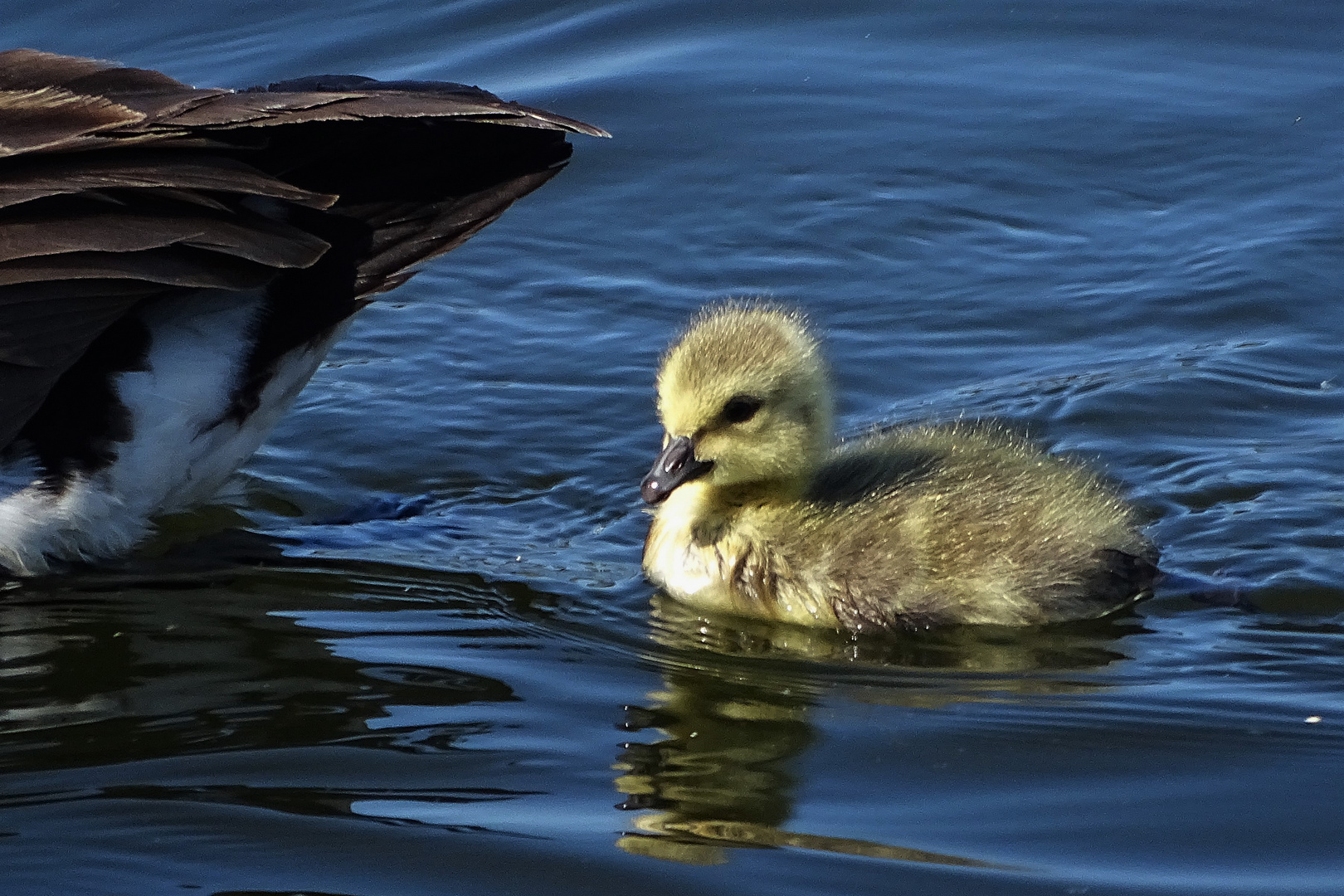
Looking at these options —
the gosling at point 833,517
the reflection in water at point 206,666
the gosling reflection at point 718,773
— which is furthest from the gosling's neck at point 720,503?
the gosling reflection at point 718,773

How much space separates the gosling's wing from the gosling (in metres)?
0.63

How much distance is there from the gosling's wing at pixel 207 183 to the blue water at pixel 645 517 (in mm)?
672

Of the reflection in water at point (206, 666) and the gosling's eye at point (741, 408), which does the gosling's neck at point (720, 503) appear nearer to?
the gosling's eye at point (741, 408)

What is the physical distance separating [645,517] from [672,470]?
81 centimetres

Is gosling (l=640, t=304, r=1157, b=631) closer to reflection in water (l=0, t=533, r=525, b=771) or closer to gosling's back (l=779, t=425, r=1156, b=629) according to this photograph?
gosling's back (l=779, t=425, r=1156, b=629)

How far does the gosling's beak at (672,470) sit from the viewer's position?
3.90 m

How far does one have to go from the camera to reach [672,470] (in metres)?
3.96

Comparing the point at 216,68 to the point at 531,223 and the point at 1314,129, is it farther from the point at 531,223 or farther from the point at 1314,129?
the point at 1314,129

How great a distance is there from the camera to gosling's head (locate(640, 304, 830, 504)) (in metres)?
3.96

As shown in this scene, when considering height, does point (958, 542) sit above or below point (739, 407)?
below

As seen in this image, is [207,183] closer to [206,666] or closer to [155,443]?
[155,443]

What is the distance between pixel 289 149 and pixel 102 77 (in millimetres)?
476

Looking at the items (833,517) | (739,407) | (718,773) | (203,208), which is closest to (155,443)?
(203,208)

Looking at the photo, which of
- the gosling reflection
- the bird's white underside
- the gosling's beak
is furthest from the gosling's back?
the bird's white underside
